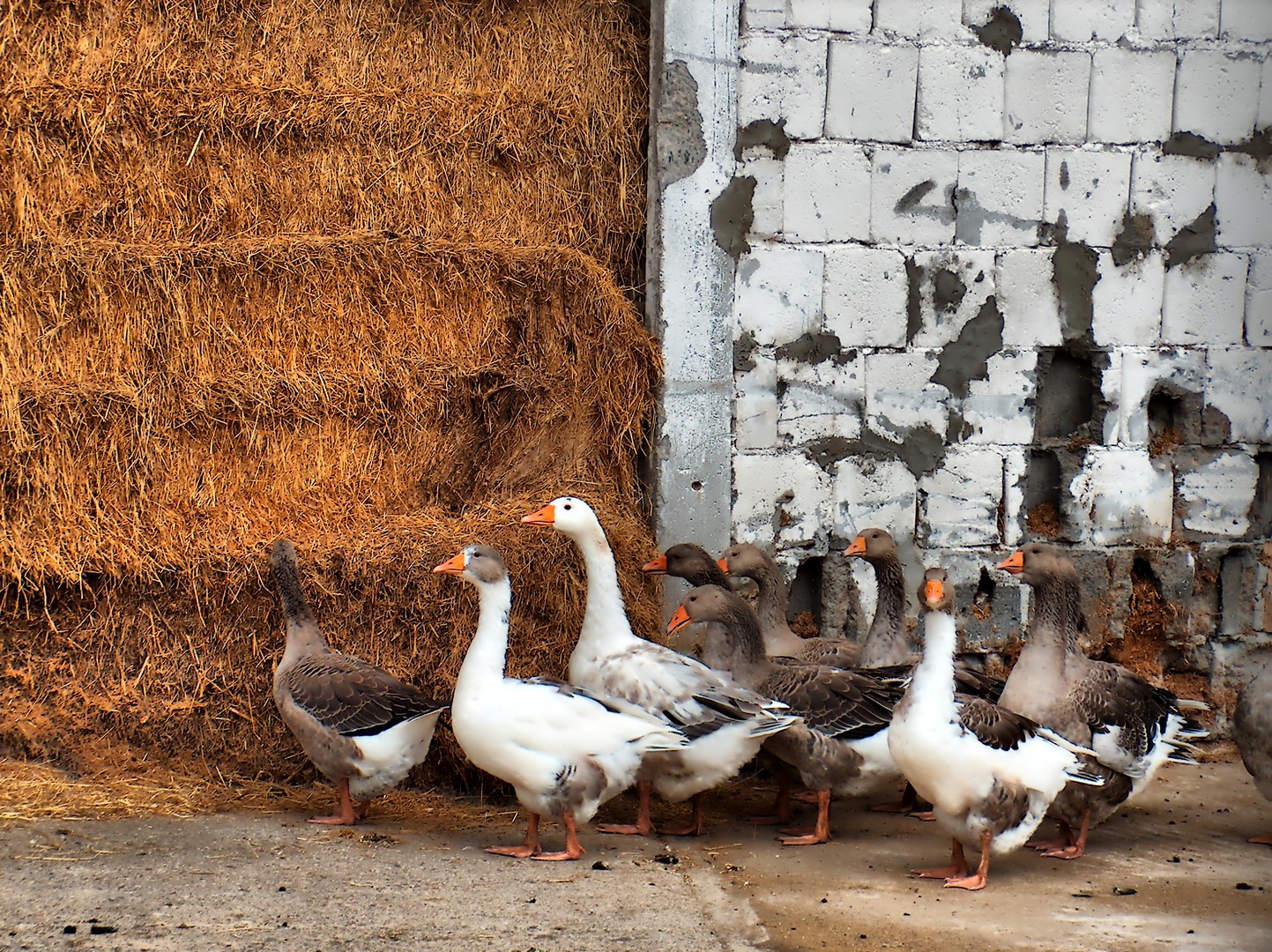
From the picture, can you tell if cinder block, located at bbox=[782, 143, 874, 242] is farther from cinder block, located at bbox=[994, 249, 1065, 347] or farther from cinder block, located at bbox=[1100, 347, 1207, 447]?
cinder block, located at bbox=[1100, 347, 1207, 447]

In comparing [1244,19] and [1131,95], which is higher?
[1244,19]

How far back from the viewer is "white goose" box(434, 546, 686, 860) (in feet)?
17.0

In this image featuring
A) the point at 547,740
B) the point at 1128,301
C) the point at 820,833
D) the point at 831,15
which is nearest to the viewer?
the point at 547,740

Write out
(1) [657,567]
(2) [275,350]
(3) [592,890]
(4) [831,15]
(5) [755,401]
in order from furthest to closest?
(5) [755,401], (4) [831,15], (1) [657,567], (2) [275,350], (3) [592,890]

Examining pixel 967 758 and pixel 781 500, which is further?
pixel 781 500

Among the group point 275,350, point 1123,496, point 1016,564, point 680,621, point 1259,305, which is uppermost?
point 1259,305

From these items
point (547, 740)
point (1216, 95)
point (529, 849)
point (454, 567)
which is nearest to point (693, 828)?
point (529, 849)

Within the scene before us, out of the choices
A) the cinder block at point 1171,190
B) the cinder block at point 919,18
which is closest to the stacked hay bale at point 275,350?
the cinder block at point 919,18

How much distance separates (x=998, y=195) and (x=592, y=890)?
4.03 m

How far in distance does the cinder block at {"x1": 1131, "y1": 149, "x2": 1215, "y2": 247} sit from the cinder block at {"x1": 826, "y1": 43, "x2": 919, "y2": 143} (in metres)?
1.26

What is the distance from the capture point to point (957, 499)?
7.08 metres

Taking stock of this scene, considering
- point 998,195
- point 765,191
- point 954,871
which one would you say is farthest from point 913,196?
point 954,871

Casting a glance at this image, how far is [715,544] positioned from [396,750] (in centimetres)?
201

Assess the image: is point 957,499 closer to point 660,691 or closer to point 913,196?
point 913,196
